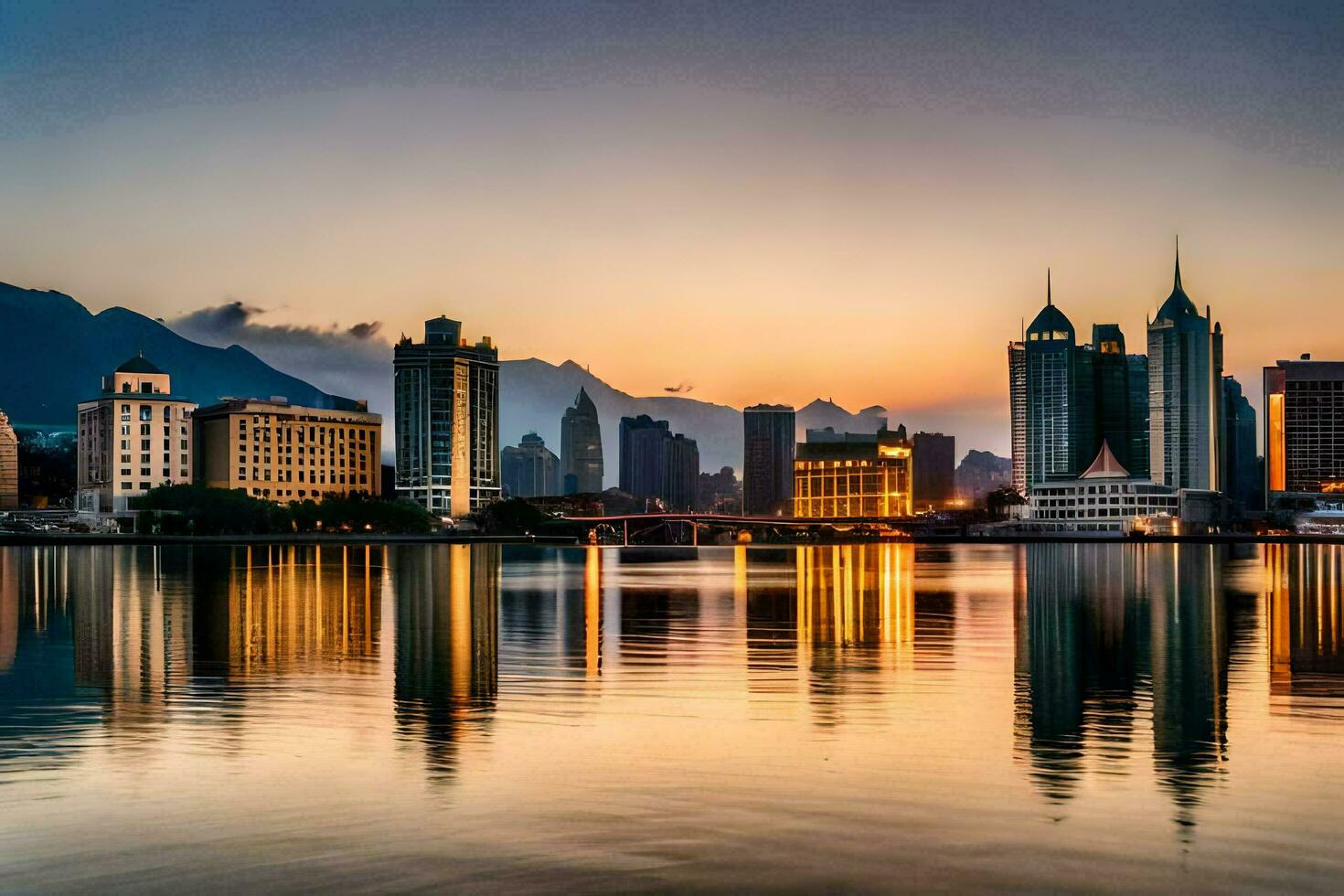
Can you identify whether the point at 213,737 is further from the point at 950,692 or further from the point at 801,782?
the point at 950,692

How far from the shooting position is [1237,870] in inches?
540

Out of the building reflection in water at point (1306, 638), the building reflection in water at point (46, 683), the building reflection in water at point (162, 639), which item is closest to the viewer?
the building reflection in water at point (46, 683)

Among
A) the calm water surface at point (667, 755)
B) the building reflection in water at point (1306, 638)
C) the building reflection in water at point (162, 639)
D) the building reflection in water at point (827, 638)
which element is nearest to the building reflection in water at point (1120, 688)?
the calm water surface at point (667, 755)

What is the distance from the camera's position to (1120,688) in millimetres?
27797

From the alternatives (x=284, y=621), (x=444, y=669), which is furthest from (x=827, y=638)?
(x=284, y=621)

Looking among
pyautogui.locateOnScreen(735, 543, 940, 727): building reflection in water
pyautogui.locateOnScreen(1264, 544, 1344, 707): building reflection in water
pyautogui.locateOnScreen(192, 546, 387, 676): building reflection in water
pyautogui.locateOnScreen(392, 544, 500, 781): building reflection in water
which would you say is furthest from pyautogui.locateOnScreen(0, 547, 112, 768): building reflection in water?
pyautogui.locateOnScreen(1264, 544, 1344, 707): building reflection in water

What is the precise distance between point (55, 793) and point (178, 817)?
7.64ft

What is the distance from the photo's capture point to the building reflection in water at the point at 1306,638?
28.4 m

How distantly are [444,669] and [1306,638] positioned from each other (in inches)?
1021

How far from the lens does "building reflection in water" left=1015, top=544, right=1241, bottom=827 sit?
18922mm

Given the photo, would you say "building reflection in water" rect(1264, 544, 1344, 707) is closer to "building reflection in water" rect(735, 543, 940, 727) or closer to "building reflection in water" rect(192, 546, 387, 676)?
"building reflection in water" rect(735, 543, 940, 727)

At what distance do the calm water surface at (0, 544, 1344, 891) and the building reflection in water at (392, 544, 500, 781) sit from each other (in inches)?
5.5

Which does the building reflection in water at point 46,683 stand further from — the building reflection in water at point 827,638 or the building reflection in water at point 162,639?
the building reflection in water at point 827,638

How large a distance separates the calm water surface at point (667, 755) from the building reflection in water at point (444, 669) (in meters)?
0.14
